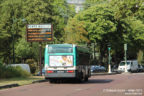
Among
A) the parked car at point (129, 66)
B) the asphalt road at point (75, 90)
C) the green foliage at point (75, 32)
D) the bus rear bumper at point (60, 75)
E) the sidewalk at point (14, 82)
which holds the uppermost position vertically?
the green foliage at point (75, 32)

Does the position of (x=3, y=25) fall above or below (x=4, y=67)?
above

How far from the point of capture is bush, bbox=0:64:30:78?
103 ft

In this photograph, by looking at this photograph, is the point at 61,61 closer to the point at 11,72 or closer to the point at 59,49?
the point at 59,49

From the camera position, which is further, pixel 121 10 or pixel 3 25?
pixel 3 25

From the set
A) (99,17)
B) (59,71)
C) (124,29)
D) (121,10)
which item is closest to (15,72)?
(59,71)

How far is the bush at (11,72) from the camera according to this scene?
31250 mm

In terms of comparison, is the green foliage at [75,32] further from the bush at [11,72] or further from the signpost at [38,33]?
the bush at [11,72]

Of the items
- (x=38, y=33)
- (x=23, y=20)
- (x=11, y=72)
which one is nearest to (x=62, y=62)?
(x=11, y=72)

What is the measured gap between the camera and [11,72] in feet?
108

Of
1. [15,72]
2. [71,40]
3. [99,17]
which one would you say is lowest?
[15,72]

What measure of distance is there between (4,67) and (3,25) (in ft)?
107

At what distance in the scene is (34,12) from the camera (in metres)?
65.4

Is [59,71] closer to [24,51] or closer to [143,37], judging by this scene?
[24,51]

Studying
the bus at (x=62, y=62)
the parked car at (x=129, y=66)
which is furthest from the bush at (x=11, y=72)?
the parked car at (x=129, y=66)
